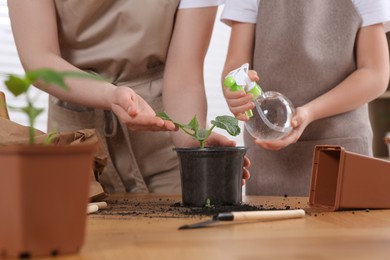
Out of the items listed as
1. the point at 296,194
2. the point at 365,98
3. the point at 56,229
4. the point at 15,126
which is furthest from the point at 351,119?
the point at 56,229

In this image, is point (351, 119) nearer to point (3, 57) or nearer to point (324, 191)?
point (324, 191)

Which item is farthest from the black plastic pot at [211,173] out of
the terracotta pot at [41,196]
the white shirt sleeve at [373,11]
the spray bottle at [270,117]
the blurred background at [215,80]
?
the blurred background at [215,80]

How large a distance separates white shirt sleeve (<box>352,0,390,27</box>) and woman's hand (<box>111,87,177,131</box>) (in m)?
0.88

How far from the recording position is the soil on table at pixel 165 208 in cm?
102

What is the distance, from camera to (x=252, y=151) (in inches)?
74.2

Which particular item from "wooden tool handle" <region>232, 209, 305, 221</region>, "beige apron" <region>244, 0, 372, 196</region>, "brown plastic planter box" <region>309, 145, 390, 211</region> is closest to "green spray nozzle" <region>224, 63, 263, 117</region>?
"brown plastic planter box" <region>309, 145, 390, 211</region>

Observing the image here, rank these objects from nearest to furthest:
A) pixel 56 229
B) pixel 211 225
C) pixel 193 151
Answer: pixel 56 229, pixel 211 225, pixel 193 151

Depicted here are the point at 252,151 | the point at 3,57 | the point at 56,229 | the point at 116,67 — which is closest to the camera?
the point at 56,229

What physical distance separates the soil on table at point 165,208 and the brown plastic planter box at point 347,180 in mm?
71

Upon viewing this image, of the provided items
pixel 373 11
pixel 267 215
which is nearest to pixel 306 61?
pixel 373 11

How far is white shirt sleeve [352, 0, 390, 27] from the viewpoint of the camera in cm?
176

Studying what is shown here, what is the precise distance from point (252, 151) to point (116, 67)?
1.83 ft

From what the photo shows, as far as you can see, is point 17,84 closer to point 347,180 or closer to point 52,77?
point 52,77

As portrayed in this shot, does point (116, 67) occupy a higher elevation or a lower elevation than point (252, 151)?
higher
